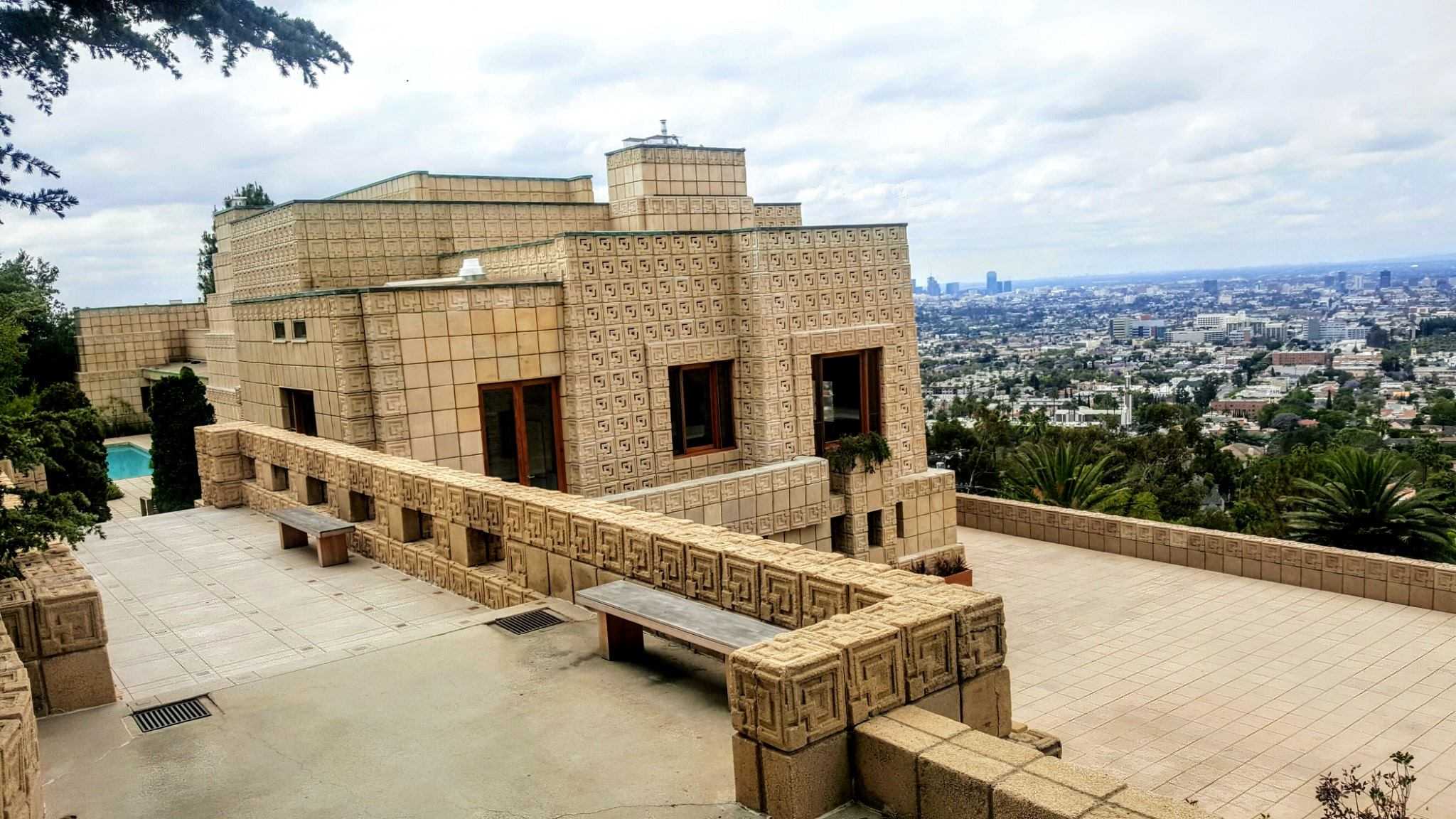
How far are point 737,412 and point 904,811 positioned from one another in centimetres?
1115

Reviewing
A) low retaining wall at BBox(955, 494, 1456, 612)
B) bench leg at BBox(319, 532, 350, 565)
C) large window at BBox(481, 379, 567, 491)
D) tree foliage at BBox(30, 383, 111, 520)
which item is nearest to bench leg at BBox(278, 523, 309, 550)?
bench leg at BBox(319, 532, 350, 565)

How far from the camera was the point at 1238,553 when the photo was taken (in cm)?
1416

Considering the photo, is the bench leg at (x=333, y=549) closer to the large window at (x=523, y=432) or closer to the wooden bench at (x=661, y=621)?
the large window at (x=523, y=432)

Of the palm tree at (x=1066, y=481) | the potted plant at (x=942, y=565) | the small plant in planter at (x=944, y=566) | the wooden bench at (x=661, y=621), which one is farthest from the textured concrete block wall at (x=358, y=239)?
the wooden bench at (x=661, y=621)

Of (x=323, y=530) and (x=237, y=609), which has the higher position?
(x=323, y=530)

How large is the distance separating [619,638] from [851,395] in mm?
10479

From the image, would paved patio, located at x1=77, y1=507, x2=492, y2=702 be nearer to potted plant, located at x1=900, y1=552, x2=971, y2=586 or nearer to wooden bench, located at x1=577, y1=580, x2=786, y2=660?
wooden bench, located at x1=577, y1=580, x2=786, y2=660

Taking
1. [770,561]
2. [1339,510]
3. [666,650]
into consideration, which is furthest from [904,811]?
[1339,510]

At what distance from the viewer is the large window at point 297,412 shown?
13.5 m

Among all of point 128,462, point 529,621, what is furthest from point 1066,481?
point 128,462

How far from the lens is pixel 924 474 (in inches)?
647

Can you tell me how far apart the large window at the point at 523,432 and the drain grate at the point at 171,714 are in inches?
273

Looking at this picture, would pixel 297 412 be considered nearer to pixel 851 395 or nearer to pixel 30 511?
pixel 30 511

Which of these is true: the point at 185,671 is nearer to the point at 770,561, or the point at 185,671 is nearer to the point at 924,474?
the point at 770,561
